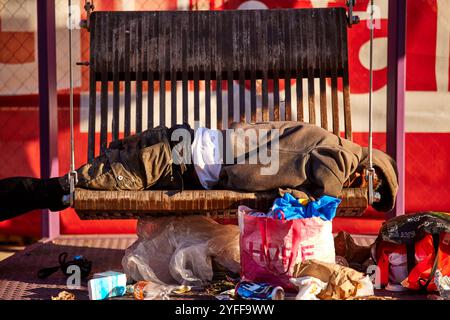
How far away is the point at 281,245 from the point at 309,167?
413 mm

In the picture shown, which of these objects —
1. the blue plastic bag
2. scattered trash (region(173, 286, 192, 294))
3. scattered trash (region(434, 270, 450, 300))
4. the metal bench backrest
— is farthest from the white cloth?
scattered trash (region(434, 270, 450, 300))

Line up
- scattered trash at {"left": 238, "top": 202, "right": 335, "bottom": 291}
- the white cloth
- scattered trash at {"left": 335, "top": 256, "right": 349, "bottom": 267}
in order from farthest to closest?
scattered trash at {"left": 335, "top": 256, "right": 349, "bottom": 267}, the white cloth, scattered trash at {"left": 238, "top": 202, "right": 335, "bottom": 291}

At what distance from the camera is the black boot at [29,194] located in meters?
4.26

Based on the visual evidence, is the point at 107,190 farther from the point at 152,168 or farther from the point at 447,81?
the point at 447,81

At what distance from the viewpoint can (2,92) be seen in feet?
19.5

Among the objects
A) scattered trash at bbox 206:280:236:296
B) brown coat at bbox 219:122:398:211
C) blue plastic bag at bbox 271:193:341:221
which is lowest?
scattered trash at bbox 206:280:236:296

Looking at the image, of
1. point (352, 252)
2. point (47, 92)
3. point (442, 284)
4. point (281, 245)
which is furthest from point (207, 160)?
point (47, 92)

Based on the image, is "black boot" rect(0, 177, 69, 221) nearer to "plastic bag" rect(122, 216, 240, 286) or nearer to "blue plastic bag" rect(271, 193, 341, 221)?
"plastic bag" rect(122, 216, 240, 286)

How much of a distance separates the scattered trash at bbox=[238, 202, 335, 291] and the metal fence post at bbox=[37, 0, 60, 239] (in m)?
1.81

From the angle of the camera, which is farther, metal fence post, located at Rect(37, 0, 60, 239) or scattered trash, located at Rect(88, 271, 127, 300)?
metal fence post, located at Rect(37, 0, 60, 239)

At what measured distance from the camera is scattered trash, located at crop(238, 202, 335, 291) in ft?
12.9

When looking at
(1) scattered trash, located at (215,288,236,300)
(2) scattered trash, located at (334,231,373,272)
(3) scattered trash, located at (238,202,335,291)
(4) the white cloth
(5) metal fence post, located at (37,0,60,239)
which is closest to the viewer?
(1) scattered trash, located at (215,288,236,300)
